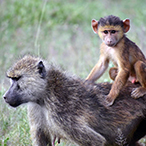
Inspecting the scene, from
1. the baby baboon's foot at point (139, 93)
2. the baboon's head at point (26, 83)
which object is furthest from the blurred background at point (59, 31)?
the baboon's head at point (26, 83)

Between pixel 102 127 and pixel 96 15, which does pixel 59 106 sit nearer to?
pixel 102 127

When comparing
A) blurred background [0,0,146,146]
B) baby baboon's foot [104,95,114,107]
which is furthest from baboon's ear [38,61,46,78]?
blurred background [0,0,146,146]

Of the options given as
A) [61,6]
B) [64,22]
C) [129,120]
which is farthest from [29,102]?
[61,6]

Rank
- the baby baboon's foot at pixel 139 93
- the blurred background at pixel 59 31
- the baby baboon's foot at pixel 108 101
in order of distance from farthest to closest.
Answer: the blurred background at pixel 59 31
the baby baboon's foot at pixel 139 93
the baby baboon's foot at pixel 108 101

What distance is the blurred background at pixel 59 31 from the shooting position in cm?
830

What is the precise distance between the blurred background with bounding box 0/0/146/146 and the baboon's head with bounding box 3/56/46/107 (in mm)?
2460

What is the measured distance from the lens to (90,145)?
4254mm

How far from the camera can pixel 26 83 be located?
4207 mm

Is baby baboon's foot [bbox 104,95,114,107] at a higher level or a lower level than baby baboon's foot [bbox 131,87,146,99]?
lower

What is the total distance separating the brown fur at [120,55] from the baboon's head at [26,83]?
0.96 metres

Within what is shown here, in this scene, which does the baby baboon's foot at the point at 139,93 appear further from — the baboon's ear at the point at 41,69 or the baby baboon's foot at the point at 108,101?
the baboon's ear at the point at 41,69

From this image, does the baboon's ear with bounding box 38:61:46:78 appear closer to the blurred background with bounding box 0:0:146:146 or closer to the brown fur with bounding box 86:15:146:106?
the brown fur with bounding box 86:15:146:106

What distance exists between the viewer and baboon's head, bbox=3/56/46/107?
419cm

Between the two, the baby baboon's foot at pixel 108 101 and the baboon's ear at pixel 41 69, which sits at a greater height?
the baboon's ear at pixel 41 69
